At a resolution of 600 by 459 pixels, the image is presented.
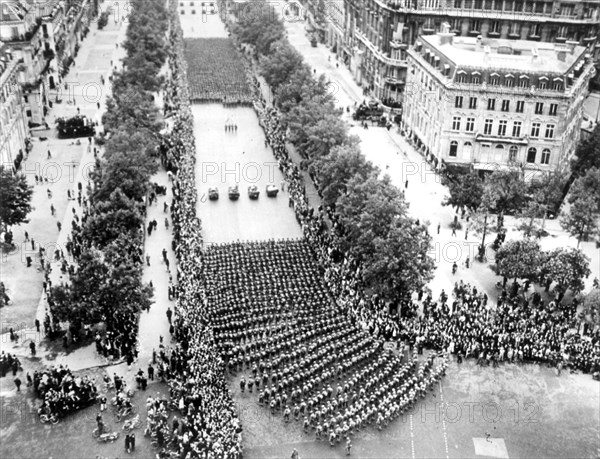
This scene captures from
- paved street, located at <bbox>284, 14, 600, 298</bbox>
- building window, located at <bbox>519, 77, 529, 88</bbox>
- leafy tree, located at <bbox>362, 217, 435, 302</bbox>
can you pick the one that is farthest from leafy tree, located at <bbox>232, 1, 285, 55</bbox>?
leafy tree, located at <bbox>362, 217, 435, 302</bbox>

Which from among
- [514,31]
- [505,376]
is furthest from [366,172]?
[514,31]

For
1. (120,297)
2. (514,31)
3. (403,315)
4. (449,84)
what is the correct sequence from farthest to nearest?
1. (514,31)
2. (449,84)
3. (403,315)
4. (120,297)

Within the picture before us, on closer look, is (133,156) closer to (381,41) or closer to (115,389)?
(115,389)

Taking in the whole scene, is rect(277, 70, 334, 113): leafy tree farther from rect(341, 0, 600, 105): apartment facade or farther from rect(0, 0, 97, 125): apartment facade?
rect(0, 0, 97, 125): apartment facade

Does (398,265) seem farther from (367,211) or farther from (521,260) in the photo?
(521,260)

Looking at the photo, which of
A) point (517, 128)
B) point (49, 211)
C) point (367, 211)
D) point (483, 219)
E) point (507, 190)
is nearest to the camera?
point (367, 211)

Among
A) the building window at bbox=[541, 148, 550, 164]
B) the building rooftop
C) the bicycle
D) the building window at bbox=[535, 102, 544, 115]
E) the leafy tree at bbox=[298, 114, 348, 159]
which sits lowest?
the bicycle

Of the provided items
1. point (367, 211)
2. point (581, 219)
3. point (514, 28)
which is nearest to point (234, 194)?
point (367, 211)
